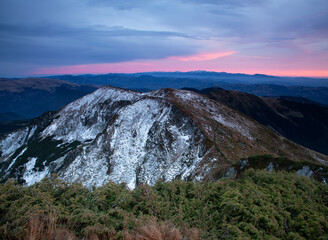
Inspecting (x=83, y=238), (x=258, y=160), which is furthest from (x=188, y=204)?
(x=258, y=160)

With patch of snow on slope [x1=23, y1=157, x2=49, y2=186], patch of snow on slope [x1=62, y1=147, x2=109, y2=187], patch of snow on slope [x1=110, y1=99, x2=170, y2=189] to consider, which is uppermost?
patch of snow on slope [x1=110, y1=99, x2=170, y2=189]

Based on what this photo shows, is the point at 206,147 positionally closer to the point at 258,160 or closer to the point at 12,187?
the point at 258,160

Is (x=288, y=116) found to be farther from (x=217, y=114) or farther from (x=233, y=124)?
(x=233, y=124)

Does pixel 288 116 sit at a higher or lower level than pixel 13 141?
higher

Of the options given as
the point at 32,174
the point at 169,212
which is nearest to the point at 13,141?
the point at 32,174

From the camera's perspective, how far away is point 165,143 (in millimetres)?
33656

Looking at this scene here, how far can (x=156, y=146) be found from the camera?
34750 mm

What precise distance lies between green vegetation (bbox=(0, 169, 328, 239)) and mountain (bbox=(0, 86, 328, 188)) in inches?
436

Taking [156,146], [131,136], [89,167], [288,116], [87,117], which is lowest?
[89,167]

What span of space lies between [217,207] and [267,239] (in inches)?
81.8

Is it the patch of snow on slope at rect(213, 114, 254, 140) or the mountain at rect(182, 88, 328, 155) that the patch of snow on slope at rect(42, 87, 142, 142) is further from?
the mountain at rect(182, 88, 328, 155)

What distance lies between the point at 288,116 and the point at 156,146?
188798 millimetres

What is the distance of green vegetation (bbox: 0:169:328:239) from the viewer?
200 inches

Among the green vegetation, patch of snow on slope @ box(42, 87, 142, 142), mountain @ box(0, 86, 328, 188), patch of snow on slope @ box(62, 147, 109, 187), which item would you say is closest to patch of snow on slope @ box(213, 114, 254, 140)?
mountain @ box(0, 86, 328, 188)
